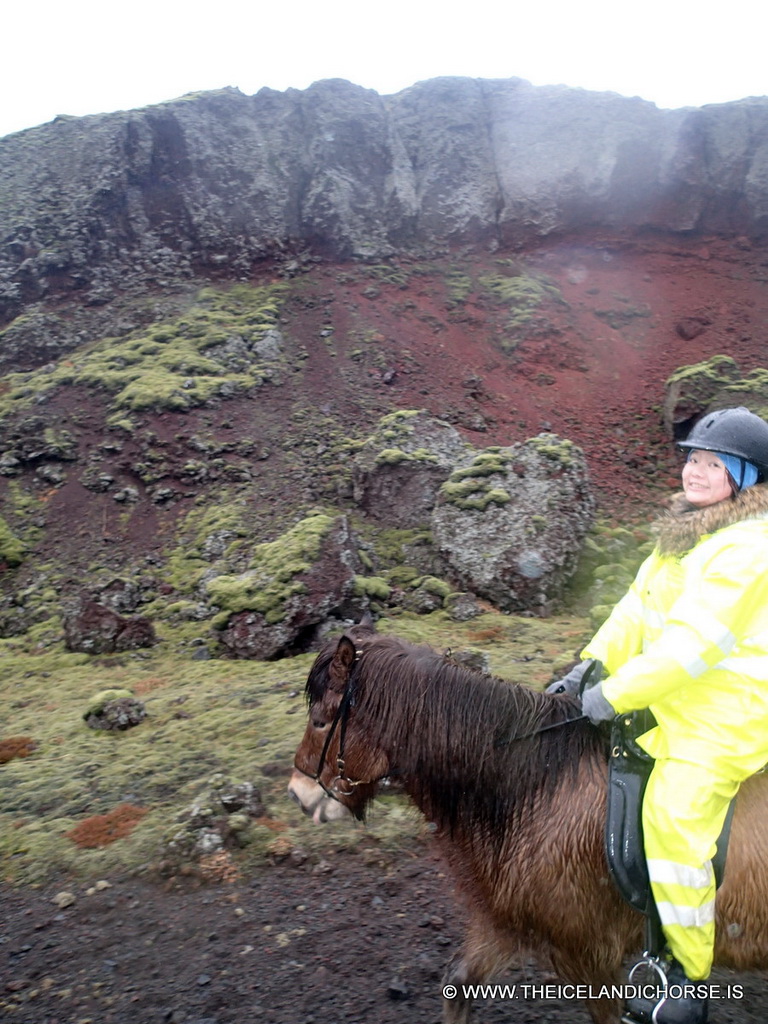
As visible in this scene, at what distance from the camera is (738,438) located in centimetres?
257

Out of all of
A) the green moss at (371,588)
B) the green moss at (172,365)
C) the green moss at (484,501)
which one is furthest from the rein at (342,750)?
the green moss at (172,365)

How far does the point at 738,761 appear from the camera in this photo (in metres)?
2.32

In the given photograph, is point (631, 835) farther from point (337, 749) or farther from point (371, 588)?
point (371, 588)

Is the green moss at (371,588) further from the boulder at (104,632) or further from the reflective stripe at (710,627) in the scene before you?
the reflective stripe at (710,627)

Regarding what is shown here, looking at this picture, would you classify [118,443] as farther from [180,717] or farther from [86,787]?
[86,787]

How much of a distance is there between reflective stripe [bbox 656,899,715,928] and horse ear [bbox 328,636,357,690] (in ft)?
4.90

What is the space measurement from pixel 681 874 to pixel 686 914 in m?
0.15

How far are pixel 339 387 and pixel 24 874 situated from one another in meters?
16.9

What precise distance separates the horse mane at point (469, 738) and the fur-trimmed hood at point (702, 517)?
0.84m

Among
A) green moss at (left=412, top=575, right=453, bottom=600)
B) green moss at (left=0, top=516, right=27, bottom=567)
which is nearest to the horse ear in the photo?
green moss at (left=412, top=575, right=453, bottom=600)

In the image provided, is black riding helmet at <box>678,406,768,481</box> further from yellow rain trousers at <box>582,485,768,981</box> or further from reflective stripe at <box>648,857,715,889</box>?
reflective stripe at <box>648,857,715,889</box>

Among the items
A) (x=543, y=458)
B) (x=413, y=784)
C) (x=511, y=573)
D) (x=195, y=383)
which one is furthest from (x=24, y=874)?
(x=195, y=383)

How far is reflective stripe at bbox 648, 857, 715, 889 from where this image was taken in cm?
231

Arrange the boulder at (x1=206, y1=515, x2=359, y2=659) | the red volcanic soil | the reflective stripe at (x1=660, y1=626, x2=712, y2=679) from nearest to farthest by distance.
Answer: the reflective stripe at (x1=660, y1=626, x2=712, y2=679), the boulder at (x1=206, y1=515, x2=359, y2=659), the red volcanic soil
